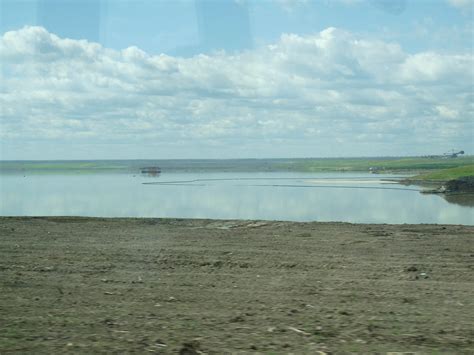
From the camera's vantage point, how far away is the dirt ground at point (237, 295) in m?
6.61

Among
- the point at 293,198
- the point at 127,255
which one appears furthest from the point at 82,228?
the point at 293,198

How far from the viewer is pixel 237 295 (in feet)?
28.7

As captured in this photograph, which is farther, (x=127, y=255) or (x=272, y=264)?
(x=127, y=255)

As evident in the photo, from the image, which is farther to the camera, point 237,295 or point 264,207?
point 264,207

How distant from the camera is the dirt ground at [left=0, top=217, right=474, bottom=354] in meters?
6.61

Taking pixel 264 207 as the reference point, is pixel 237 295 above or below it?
above

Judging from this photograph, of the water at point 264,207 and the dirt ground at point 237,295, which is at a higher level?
the dirt ground at point 237,295

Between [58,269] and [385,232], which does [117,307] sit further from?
[385,232]

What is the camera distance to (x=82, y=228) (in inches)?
720

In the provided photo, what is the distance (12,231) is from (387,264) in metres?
10.9

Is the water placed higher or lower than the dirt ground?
lower

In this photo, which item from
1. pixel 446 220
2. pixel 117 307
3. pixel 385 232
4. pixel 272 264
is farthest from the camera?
pixel 446 220

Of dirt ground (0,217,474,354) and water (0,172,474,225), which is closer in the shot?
dirt ground (0,217,474,354)

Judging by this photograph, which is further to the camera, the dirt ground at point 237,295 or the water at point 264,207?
the water at point 264,207
